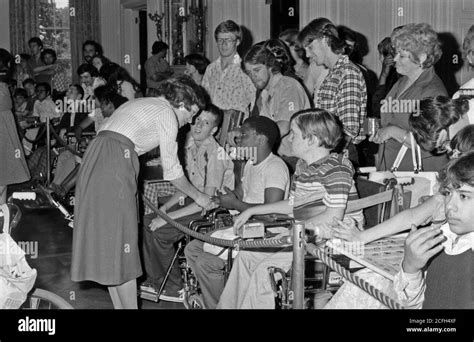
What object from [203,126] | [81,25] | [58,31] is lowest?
[203,126]

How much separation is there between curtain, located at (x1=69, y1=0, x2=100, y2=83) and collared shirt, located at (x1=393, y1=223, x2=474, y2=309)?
11.8 meters

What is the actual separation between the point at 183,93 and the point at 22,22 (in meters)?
10.3

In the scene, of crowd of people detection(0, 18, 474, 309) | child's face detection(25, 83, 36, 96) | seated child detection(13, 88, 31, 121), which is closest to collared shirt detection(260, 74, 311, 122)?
crowd of people detection(0, 18, 474, 309)

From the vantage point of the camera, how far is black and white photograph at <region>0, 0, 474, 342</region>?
2.76 metres

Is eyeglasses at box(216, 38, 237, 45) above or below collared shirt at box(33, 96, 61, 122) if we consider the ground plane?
above

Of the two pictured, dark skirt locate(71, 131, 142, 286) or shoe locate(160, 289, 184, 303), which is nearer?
dark skirt locate(71, 131, 142, 286)

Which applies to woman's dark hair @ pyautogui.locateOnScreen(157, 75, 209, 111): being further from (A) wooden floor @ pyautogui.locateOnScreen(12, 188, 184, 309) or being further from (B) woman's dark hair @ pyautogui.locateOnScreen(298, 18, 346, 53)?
(A) wooden floor @ pyautogui.locateOnScreen(12, 188, 184, 309)

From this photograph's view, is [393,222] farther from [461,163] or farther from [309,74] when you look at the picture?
[309,74]

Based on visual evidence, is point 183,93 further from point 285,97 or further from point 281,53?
point 281,53

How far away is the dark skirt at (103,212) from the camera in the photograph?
12.2ft

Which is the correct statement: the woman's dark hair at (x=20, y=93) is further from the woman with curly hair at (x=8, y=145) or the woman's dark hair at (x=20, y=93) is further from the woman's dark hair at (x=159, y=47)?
the woman with curly hair at (x=8, y=145)

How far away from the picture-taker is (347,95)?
4.29 m

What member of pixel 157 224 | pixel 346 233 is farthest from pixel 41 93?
pixel 346 233

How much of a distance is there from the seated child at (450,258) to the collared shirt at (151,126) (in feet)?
5.32
